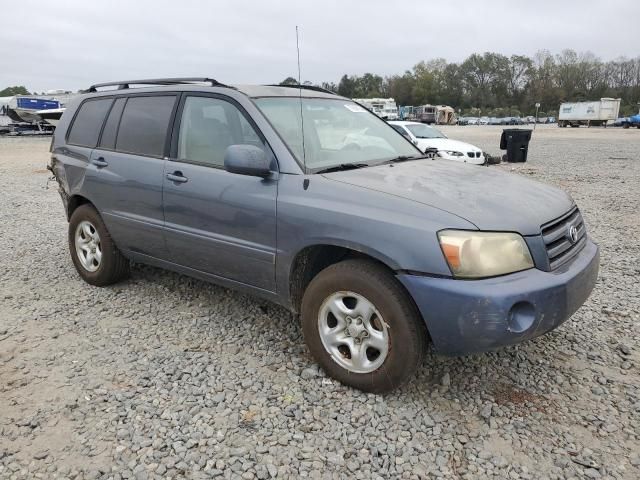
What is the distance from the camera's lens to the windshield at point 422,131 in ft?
49.7

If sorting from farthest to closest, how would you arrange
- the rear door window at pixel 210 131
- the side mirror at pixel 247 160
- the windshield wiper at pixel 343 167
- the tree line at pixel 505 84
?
the tree line at pixel 505 84
the rear door window at pixel 210 131
the windshield wiper at pixel 343 167
the side mirror at pixel 247 160

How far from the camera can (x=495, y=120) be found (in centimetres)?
7600

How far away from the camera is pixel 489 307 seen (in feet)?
8.04

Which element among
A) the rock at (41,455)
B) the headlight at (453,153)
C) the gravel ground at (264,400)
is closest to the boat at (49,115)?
the headlight at (453,153)

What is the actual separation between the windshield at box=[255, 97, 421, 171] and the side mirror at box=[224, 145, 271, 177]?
0.78 ft

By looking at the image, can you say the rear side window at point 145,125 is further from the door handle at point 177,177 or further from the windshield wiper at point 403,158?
the windshield wiper at point 403,158

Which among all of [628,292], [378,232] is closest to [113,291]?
[378,232]

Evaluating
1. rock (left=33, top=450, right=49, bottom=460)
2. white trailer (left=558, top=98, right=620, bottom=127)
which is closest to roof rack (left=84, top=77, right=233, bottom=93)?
rock (left=33, top=450, right=49, bottom=460)

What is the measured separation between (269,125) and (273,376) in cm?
162

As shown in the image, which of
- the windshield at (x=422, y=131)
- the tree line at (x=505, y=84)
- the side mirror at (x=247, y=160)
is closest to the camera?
the side mirror at (x=247, y=160)

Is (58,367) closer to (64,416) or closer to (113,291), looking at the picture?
(64,416)

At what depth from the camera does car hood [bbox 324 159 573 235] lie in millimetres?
2652

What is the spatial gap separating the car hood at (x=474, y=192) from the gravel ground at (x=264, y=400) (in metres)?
1.05

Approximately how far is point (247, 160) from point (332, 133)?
90cm
